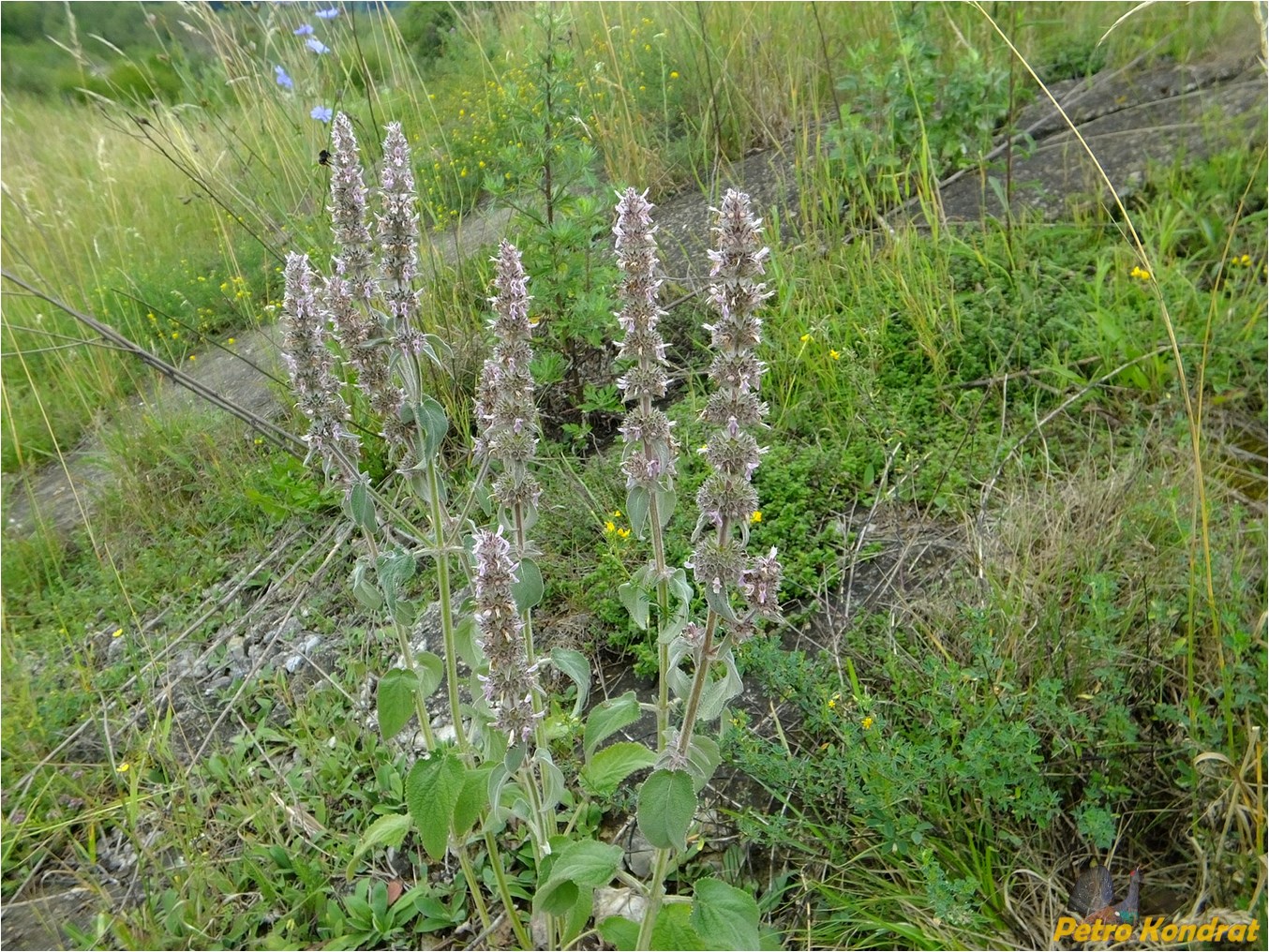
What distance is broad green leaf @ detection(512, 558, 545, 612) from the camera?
151cm

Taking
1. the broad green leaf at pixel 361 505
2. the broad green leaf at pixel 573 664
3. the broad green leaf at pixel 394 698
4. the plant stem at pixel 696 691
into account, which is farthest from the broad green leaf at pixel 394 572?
the plant stem at pixel 696 691

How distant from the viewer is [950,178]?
4.04 m

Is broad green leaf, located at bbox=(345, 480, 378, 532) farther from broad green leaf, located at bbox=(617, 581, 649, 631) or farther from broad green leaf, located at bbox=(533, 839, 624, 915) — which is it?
broad green leaf, located at bbox=(533, 839, 624, 915)

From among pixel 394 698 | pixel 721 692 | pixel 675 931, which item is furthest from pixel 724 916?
pixel 394 698

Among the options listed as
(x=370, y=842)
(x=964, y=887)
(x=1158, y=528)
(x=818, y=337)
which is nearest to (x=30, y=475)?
(x=370, y=842)

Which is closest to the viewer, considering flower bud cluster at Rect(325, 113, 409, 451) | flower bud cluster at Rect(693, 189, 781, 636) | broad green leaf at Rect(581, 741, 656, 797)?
flower bud cluster at Rect(693, 189, 781, 636)

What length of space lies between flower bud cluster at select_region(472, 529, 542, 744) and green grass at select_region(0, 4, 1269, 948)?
2.26 feet

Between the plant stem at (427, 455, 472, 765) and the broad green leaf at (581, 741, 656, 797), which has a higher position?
the plant stem at (427, 455, 472, 765)

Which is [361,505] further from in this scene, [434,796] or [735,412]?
[735,412]

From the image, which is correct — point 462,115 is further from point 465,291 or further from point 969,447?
point 969,447

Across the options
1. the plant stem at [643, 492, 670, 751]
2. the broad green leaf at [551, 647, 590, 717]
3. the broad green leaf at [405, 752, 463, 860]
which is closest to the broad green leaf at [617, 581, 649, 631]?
the plant stem at [643, 492, 670, 751]

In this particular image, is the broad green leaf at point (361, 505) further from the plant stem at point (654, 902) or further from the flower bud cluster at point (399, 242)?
the plant stem at point (654, 902)

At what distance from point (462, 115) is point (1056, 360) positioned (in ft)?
13.1

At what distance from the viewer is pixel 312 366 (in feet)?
5.27
